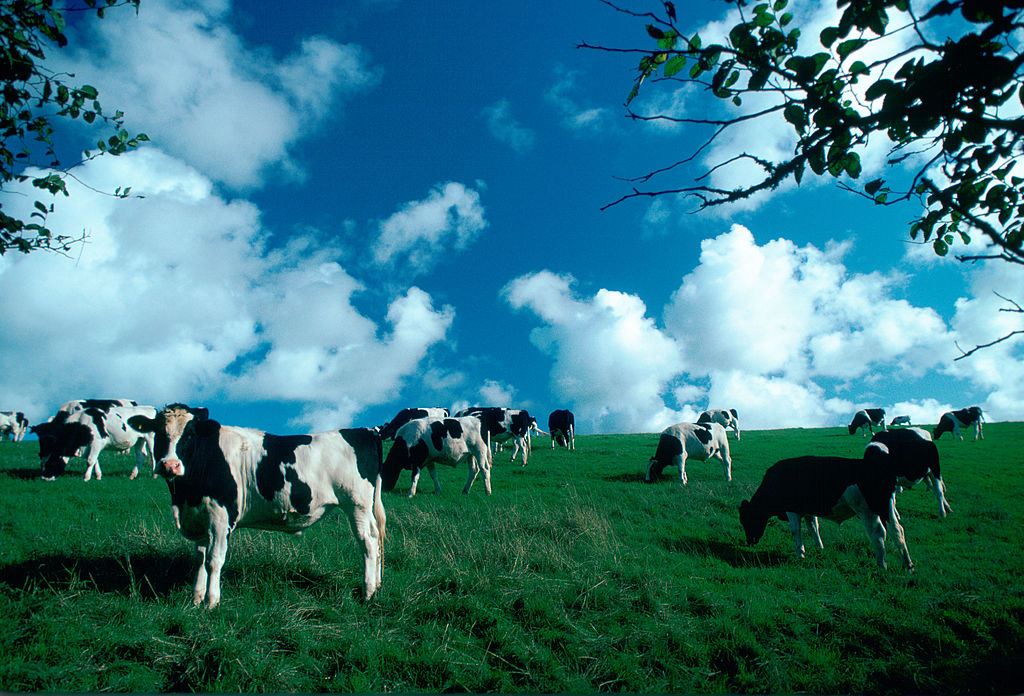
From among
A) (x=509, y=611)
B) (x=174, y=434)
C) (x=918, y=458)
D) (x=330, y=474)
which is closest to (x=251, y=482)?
(x=330, y=474)

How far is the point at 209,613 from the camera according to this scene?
16.0 ft

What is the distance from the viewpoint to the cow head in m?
5.01

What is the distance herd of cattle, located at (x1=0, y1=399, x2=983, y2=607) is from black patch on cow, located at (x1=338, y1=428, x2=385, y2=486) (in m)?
0.01

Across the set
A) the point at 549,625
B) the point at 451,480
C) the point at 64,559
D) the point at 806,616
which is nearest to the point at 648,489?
the point at 451,480

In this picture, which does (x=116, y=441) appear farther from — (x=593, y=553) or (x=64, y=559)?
(x=593, y=553)

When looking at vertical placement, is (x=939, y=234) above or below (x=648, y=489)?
above

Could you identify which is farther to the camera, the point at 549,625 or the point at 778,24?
the point at 549,625

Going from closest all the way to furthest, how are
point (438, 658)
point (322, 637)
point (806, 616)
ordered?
point (438, 658) < point (322, 637) < point (806, 616)

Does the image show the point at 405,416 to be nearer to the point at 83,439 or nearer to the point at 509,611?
the point at 83,439

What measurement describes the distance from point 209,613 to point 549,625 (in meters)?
3.49

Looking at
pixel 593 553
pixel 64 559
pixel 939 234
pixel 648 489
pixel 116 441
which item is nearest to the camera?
pixel 939 234

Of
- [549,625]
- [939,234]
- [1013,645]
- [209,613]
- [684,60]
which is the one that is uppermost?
[684,60]

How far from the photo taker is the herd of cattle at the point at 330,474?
5.42m

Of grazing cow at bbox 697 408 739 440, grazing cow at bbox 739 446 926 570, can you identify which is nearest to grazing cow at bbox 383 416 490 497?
grazing cow at bbox 739 446 926 570
